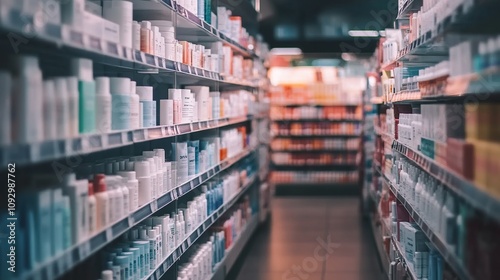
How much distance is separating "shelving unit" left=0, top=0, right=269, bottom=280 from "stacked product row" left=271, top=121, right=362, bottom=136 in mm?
4769

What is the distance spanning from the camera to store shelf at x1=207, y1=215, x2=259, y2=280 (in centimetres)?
592

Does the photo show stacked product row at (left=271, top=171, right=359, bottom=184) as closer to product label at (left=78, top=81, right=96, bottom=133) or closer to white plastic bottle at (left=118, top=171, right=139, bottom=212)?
white plastic bottle at (left=118, top=171, right=139, bottom=212)

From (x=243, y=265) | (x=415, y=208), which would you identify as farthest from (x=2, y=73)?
(x=243, y=265)

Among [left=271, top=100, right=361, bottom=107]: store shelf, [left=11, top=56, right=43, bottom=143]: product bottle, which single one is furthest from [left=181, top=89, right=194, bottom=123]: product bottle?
[left=271, top=100, right=361, bottom=107]: store shelf

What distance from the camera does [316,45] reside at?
13.1 meters

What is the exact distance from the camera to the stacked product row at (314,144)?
13.1 m

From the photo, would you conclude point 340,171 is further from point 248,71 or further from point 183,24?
point 183,24

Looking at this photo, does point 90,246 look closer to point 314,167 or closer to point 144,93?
point 144,93

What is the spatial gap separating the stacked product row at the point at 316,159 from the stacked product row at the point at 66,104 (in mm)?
9403

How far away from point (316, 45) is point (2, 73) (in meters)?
11.3

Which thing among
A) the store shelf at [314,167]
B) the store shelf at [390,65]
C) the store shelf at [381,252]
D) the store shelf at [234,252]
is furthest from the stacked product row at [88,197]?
the store shelf at [314,167]

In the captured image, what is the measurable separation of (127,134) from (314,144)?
10098mm

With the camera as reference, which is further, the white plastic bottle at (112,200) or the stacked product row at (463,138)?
the white plastic bottle at (112,200)

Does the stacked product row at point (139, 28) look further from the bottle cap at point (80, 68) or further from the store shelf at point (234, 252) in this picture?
the store shelf at point (234, 252)
